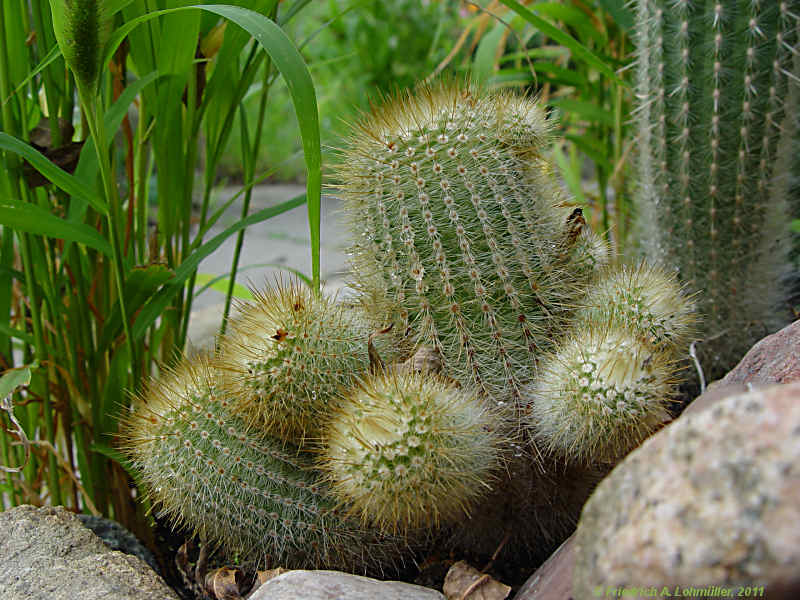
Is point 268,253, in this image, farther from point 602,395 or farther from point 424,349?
point 602,395

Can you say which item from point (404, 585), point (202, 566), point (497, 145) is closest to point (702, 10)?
point (497, 145)

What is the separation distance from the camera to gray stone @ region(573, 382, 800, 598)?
0.51m

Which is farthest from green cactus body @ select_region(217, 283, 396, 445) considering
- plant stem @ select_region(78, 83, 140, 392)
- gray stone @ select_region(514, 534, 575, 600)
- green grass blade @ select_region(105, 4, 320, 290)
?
gray stone @ select_region(514, 534, 575, 600)

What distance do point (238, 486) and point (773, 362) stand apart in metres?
0.80

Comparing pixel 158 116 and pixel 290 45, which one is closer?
pixel 290 45

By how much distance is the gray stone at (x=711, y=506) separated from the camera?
51 centimetres

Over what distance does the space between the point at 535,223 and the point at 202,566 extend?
0.79 metres

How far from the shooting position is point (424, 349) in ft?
3.63

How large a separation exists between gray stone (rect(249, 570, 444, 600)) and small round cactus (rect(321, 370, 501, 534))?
91 mm

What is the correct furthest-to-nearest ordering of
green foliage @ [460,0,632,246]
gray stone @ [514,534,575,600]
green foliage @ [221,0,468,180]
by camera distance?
green foliage @ [221,0,468,180]
green foliage @ [460,0,632,246]
gray stone @ [514,534,575,600]

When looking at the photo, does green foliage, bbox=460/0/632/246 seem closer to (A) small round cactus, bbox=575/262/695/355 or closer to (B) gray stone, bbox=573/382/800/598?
(A) small round cactus, bbox=575/262/695/355

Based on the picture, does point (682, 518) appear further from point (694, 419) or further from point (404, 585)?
point (404, 585)

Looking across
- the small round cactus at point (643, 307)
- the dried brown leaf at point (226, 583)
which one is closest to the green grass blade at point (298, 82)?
the small round cactus at point (643, 307)

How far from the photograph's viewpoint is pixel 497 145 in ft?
3.69
